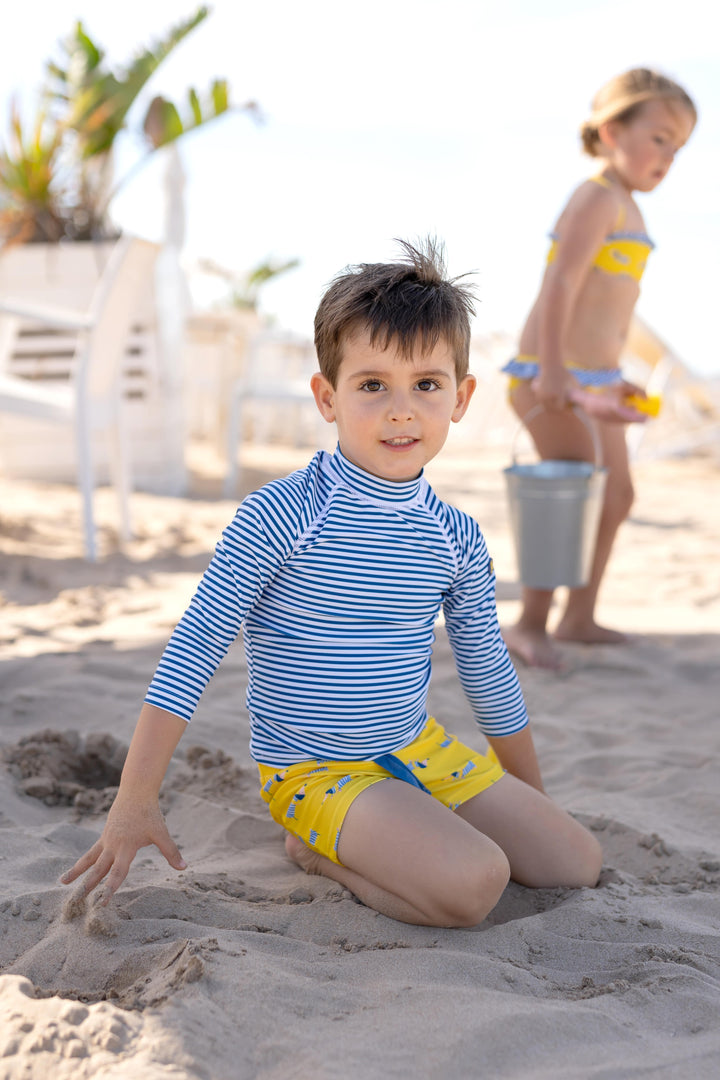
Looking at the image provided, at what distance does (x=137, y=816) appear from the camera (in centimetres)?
130

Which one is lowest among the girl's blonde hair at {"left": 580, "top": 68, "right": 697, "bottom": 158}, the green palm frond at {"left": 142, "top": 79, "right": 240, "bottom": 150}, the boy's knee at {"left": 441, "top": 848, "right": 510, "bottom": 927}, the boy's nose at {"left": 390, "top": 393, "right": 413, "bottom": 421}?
the boy's knee at {"left": 441, "top": 848, "right": 510, "bottom": 927}

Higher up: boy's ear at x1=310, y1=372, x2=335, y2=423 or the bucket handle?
boy's ear at x1=310, y1=372, x2=335, y2=423

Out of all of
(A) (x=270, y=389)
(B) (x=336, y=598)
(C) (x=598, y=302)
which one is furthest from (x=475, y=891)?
(A) (x=270, y=389)

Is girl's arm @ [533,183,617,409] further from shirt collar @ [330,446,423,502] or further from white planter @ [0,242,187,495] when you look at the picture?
white planter @ [0,242,187,495]

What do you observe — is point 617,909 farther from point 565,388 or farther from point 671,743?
point 565,388

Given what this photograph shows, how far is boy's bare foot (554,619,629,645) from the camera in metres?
3.13

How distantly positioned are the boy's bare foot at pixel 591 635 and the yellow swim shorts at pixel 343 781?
1.49 meters

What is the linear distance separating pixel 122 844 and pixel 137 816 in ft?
0.13

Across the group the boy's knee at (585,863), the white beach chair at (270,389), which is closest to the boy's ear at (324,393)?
the boy's knee at (585,863)

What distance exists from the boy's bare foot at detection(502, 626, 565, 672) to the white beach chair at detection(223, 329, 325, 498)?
4.49 ft

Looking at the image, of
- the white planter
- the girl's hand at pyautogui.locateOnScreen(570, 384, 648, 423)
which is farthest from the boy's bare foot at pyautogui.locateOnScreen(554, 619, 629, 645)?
the white planter

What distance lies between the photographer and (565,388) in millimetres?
2787

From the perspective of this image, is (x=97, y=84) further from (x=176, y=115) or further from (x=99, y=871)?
(x=99, y=871)

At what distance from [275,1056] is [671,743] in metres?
1.49
